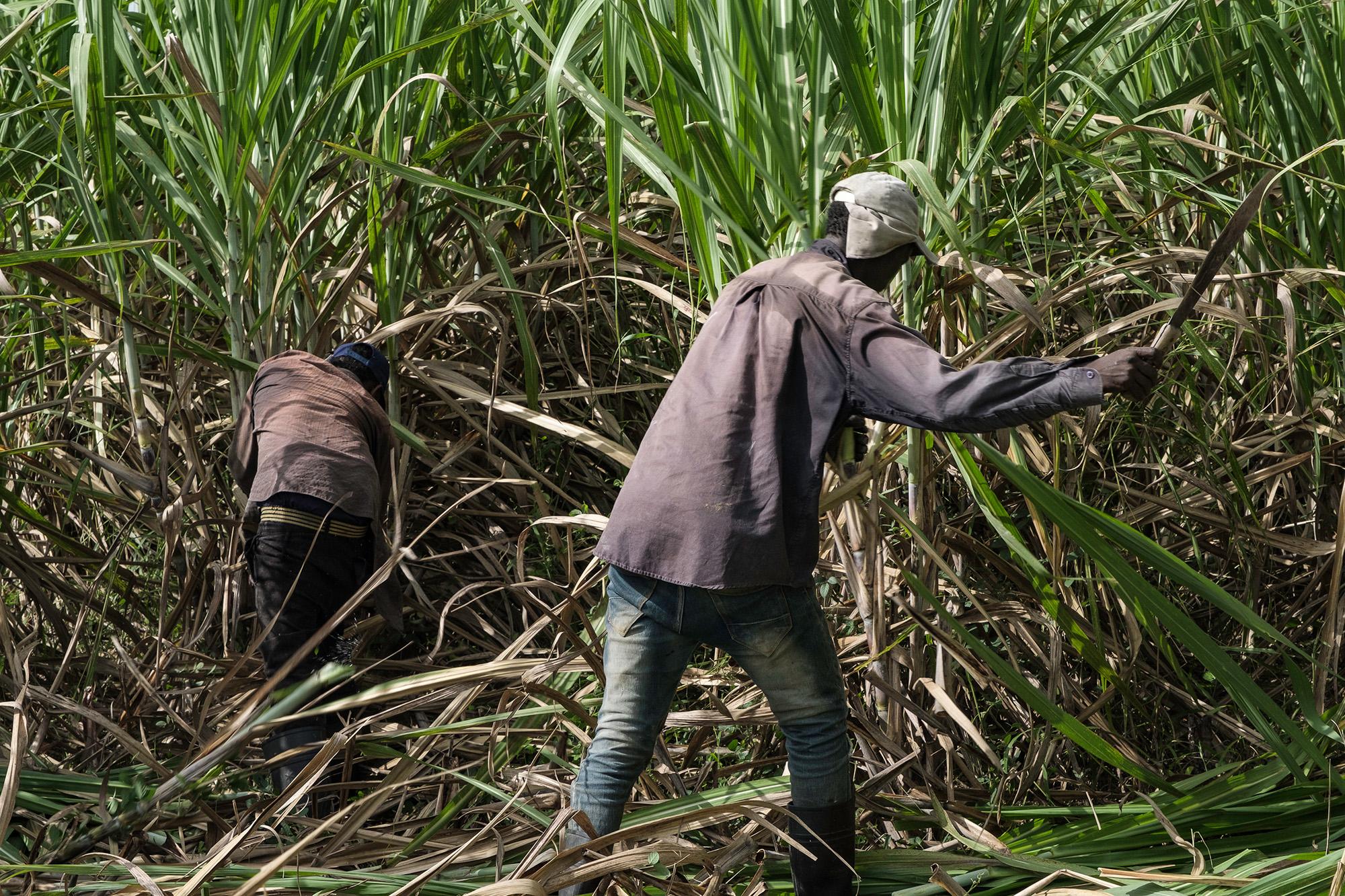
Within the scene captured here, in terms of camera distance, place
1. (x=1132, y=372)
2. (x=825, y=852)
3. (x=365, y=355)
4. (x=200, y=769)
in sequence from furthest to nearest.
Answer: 1. (x=365, y=355)
2. (x=825, y=852)
3. (x=1132, y=372)
4. (x=200, y=769)

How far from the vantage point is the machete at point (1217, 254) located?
1457 mm


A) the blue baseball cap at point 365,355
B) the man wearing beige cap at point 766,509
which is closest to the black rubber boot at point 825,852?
the man wearing beige cap at point 766,509

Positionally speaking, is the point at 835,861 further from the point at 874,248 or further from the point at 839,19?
the point at 839,19

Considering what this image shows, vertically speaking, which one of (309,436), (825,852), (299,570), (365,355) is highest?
(365,355)

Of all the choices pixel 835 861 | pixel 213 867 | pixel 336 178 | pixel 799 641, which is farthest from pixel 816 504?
pixel 336 178

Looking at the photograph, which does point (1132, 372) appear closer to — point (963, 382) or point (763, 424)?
point (963, 382)

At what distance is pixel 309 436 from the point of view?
8.81 ft

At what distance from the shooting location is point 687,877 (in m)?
2.03

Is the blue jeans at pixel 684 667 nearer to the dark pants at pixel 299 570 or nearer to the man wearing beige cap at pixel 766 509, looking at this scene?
the man wearing beige cap at pixel 766 509

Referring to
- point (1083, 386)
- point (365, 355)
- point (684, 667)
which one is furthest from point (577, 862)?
point (365, 355)

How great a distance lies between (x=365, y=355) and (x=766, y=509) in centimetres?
134

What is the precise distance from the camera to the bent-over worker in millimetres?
2633

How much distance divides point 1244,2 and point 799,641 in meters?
1.39

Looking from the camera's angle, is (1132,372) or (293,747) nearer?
→ (1132,372)
